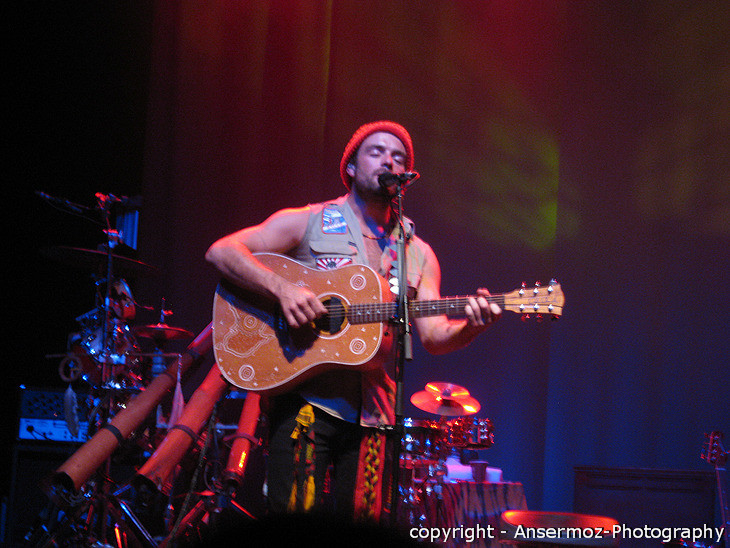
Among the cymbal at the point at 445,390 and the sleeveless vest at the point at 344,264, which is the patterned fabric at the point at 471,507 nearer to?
the cymbal at the point at 445,390

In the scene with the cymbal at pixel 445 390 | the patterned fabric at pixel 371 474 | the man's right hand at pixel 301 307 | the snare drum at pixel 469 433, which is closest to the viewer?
the patterned fabric at pixel 371 474

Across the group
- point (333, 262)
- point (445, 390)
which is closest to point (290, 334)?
point (333, 262)

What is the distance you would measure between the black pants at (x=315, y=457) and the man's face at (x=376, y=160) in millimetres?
1120

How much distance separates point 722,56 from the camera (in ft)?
21.0

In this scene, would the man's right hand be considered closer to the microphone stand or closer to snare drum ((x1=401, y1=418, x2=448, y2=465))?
the microphone stand

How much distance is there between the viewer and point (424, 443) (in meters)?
5.12

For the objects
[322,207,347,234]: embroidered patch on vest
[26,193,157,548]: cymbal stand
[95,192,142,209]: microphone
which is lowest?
[26,193,157,548]: cymbal stand

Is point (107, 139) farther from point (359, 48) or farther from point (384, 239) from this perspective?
point (384, 239)

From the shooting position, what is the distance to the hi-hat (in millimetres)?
5449

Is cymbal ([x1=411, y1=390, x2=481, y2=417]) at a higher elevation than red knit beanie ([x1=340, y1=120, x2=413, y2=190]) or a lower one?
lower

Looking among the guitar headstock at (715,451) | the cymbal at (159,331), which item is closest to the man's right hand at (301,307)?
the cymbal at (159,331)

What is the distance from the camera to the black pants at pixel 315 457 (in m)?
2.79

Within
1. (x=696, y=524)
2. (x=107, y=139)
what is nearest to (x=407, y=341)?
(x=696, y=524)

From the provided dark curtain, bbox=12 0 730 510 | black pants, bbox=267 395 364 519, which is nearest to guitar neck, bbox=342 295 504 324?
black pants, bbox=267 395 364 519
